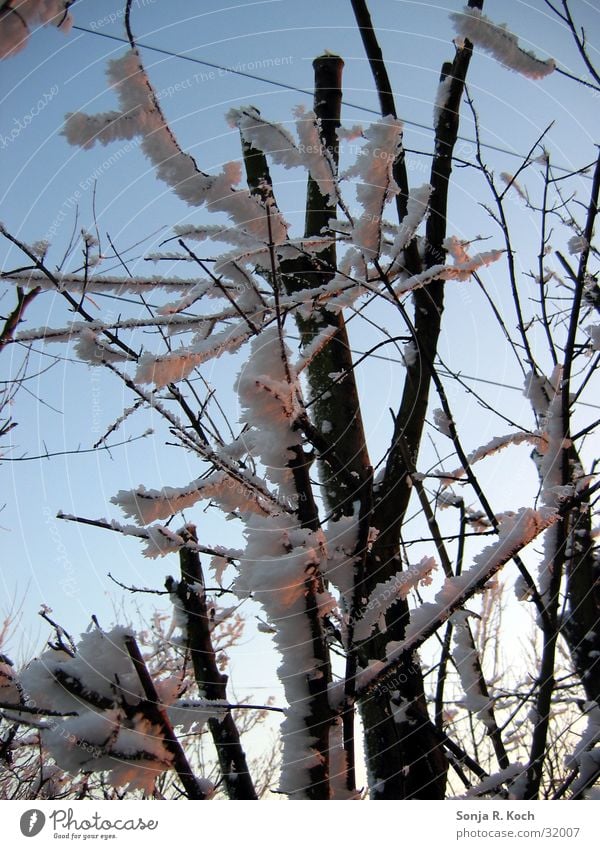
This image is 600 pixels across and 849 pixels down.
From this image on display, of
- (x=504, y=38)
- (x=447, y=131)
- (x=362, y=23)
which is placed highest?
(x=362, y=23)

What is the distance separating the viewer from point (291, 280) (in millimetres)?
1572

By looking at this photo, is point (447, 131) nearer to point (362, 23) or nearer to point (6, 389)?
point (362, 23)

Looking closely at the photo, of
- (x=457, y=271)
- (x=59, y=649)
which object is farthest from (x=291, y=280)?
(x=59, y=649)
